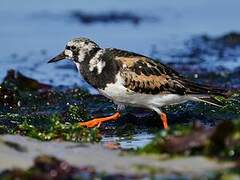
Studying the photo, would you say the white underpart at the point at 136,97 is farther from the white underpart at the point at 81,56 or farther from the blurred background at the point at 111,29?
the blurred background at the point at 111,29

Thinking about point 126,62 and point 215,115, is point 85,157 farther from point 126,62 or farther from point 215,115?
point 215,115

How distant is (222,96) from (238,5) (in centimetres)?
1162

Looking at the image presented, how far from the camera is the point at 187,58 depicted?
15664 millimetres

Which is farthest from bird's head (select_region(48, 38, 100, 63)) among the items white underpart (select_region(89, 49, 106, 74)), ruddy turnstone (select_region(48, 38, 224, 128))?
white underpart (select_region(89, 49, 106, 74))

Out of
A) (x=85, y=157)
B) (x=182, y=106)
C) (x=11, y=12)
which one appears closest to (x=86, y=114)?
(x=182, y=106)

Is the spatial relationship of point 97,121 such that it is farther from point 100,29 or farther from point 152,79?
point 100,29

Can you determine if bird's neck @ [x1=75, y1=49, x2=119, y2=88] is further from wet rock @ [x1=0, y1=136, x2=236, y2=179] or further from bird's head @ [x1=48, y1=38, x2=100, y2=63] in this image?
wet rock @ [x1=0, y1=136, x2=236, y2=179]

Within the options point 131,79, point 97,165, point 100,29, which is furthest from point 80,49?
point 100,29

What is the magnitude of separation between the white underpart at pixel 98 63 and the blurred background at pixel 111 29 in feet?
14.4

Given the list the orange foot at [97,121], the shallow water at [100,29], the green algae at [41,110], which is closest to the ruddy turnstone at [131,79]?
the orange foot at [97,121]

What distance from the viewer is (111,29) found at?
61.4 feet

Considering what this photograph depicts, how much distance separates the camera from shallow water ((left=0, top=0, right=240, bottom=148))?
49.2 feet

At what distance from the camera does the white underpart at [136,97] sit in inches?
338

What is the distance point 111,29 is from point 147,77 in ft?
33.0
